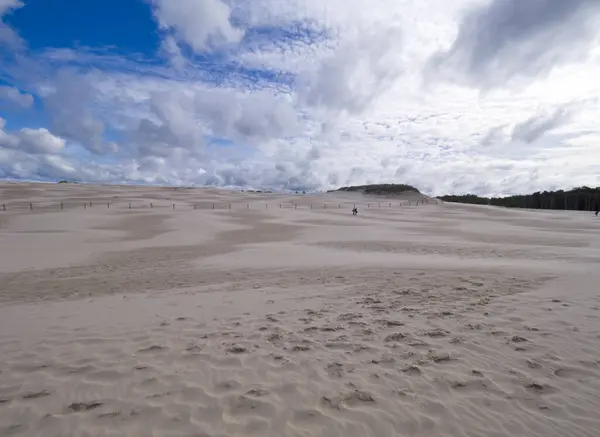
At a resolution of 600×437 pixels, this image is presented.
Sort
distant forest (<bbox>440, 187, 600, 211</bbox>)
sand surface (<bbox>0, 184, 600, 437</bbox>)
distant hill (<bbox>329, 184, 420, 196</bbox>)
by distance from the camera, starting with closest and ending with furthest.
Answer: sand surface (<bbox>0, 184, 600, 437</bbox>) < distant forest (<bbox>440, 187, 600, 211</bbox>) < distant hill (<bbox>329, 184, 420, 196</bbox>)

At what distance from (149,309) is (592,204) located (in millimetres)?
95095

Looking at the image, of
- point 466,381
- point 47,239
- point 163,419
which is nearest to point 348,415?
point 466,381

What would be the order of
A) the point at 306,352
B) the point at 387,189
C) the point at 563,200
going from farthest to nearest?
1. the point at 387,189
2. the point at 563,200
3. the point at 306,352

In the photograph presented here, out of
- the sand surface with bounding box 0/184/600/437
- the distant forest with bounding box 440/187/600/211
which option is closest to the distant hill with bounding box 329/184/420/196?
the distant forest with bounding box 440/187/600/211

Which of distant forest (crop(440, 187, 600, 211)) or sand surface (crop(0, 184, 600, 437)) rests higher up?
distant forest (crop(440, 187, 600, 211))

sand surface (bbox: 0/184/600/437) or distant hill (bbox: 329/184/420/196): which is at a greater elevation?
distant hill (bbox: 329/184/420/196)

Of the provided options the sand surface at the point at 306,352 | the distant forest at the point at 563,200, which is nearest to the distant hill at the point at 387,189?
the distant forest at the point at 563,200

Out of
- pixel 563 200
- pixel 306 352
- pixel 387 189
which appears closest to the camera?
pixel 306 352

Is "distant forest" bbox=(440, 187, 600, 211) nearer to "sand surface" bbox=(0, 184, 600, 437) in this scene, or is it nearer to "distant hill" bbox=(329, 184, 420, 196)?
"distant hill" bbox=(329, 184, 420, 196)

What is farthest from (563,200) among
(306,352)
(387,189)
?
(306,352)

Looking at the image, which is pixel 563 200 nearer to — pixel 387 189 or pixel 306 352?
pixel 387 189

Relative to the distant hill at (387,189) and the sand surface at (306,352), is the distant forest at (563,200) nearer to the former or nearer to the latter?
the distant hill at (387,189)

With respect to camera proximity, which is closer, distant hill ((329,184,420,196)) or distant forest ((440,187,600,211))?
distant forest ((440,187,600,211))

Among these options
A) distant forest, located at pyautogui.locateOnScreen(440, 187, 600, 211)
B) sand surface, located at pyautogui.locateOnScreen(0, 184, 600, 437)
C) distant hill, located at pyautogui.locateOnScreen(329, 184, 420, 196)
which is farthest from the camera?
distant hill, located at pyautogui.locateOnScreen(329, 184, 420, 196)
